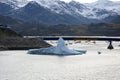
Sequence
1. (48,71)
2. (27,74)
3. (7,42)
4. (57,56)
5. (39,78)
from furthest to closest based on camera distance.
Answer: (7,42)
(57,56)
(48,71)
(27,74)
(39,78)

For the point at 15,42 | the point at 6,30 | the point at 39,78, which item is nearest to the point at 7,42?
the point at 15,42

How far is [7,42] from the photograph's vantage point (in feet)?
538

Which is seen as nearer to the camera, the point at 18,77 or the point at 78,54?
the point at 18,77

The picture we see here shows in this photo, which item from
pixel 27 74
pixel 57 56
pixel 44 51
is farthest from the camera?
pixel 44 51

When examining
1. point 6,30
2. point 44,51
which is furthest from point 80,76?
point 6,30

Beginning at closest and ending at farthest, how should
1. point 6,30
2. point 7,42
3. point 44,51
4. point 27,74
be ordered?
1. point 27,74
2. point 44,51
3. point 7,42
4. point 6,30

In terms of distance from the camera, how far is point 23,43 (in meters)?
167

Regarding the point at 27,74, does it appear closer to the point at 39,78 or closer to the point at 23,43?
the point at 39,78

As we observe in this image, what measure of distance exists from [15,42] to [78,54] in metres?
44.1

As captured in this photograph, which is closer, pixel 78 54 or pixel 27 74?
pixel 27 74

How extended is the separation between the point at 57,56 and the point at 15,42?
5106 centimetres

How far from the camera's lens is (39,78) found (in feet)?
223

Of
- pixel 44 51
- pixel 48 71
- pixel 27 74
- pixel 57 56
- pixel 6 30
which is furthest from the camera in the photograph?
pixel 6 30

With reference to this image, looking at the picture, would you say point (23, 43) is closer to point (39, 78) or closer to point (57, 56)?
point (57, 56)
